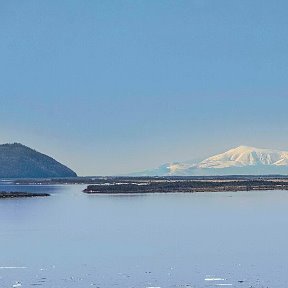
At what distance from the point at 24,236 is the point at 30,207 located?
99.7 ft

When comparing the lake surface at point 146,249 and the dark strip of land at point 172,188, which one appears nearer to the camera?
the lake surface at point 146,249

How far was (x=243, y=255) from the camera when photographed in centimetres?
3809

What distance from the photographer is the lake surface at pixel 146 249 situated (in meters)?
32.1

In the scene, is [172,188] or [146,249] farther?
[172,188]

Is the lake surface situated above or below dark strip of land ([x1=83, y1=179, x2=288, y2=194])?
below

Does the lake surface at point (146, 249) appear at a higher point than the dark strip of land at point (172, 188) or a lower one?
lower

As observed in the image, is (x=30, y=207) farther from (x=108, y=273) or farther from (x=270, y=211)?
(x=108, y=273)

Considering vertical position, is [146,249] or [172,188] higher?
[172,188]

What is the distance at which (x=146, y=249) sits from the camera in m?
40.9

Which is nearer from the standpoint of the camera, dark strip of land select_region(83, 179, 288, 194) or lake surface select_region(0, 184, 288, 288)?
lake surface select_region(0, 184, 288, 288)

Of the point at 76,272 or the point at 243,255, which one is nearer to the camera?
the point at 76,272

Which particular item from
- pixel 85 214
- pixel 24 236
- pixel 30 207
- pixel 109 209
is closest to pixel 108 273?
pixel 24 236

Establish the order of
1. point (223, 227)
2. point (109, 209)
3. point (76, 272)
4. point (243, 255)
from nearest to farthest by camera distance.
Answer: point (76, 272) < point (243, 255) < point (223, 227) < point (109, 209)

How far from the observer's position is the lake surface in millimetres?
32094
